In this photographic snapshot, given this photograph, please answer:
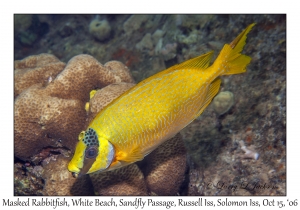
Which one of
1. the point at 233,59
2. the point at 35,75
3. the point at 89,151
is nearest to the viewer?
the point at 89,151

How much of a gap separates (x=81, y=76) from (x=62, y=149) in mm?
1386

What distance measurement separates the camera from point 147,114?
244 centimetres

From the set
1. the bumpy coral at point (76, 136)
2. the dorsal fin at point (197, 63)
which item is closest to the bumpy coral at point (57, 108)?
the bumpy coral at point (76, 136)

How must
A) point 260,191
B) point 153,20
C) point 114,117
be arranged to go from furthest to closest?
1. point 153,20
2. point 260,191
3. point 114,117

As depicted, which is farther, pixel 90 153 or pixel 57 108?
pixel 57 108

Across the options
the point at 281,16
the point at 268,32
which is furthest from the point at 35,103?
the point at 281,16

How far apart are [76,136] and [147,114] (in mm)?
→ 1962

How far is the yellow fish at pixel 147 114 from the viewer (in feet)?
7.79

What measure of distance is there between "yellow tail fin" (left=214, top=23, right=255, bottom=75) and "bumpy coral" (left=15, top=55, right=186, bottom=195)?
1.46 meters

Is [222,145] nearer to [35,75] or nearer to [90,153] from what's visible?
[90,153]

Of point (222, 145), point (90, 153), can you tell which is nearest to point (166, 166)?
point (222, 145)

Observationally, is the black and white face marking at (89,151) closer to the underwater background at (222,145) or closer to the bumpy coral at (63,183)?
the underwater background at (222,145)

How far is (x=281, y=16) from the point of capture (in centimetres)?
470

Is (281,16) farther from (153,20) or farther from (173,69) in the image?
(153,20)
